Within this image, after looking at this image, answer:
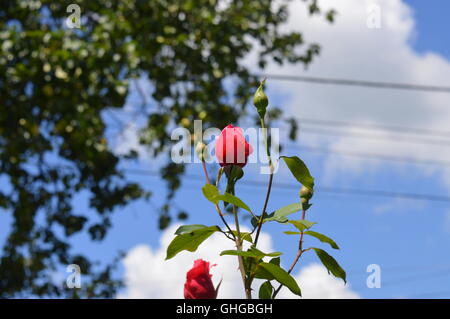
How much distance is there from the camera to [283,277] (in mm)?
727

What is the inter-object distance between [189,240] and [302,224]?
15 centimetres

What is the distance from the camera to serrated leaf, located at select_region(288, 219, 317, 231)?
73cm

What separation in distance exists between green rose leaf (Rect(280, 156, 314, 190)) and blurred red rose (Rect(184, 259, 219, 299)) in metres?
0.17

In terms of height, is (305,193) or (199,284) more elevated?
(305,193)

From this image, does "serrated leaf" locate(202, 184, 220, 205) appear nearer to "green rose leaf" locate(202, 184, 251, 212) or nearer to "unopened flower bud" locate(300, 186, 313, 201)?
"green rose leaf" locate(202, 184, 251, 212)

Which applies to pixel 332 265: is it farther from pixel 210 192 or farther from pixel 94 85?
pixel 94 85

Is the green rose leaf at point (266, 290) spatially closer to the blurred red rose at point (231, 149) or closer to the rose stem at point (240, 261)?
the rose stem at point (240, 261)

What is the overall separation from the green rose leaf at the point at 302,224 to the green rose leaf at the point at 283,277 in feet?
0.20

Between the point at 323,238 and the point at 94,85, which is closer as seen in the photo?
the point at 323,238

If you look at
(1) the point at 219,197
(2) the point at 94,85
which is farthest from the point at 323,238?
(2) the point at 94,85

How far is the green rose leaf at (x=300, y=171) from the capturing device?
74 centimetres

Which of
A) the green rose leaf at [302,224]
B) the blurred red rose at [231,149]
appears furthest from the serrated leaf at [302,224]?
the blurred red rose at [231,149]

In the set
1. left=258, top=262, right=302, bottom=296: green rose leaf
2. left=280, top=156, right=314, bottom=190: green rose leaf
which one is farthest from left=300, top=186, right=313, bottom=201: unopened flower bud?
left=258, top=262, right=302, bottom=296: green rose leaf
